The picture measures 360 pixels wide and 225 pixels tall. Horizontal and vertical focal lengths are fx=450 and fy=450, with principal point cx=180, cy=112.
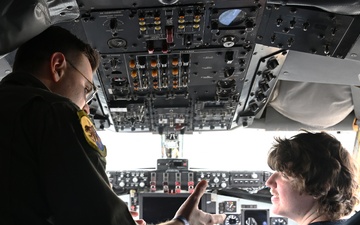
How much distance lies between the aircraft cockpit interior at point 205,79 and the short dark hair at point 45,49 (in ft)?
0.52

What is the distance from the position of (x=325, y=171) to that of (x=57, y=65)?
5.13ft

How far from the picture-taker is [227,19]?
306 cm

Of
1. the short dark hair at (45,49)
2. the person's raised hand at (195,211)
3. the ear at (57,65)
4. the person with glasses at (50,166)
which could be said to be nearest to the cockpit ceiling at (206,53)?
the short dark hair at (45,49)

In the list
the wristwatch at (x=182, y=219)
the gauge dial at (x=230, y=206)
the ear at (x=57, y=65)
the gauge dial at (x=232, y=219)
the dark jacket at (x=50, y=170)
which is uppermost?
the ear at (x=57, y=65)

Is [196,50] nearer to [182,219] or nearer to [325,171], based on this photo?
[325,171]

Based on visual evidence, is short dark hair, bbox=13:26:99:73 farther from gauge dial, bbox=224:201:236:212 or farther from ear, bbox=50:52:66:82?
gauge dial, bbox=224:201:236:212

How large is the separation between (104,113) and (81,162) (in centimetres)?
327

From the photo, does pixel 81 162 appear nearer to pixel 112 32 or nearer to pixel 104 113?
pixel 112 32

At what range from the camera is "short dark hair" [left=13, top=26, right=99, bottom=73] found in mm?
1865

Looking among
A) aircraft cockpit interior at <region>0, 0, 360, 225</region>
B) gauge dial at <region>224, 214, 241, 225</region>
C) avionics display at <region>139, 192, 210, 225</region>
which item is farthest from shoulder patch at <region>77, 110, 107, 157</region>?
gauge dial at <region>224, 214, 241, 225</region>

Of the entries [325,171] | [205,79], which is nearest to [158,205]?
[205,79]

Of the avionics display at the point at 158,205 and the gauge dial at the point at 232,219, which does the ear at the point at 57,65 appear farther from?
the gauge dial at the point at 232,219

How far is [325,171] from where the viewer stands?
99.0 inches

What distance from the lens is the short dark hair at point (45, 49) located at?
1865mm
